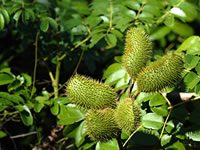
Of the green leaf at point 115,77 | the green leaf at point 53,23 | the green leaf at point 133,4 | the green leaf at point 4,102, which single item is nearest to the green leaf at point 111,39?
the green leaf at point 115,77

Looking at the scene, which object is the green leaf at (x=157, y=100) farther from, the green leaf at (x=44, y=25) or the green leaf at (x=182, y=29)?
the green leaf at (x=182, y=29)

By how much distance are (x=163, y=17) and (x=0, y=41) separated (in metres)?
1.97

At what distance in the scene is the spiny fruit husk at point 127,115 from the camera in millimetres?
2090

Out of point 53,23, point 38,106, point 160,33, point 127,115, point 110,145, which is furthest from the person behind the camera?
point 160,33

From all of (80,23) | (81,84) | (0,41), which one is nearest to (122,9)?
(80,23)

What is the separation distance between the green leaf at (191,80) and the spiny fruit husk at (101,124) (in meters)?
0.56

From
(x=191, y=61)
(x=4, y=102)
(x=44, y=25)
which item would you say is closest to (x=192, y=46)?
(x=191, y=61)

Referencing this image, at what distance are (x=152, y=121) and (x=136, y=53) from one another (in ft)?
1.59

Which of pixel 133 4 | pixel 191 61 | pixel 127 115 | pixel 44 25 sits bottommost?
pixel 127 115

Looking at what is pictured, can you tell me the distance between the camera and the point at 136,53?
235cm

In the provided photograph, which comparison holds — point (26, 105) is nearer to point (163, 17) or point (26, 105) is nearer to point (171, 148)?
point (171, 148)

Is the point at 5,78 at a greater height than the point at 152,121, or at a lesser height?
greater

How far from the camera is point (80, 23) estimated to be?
10.7ft

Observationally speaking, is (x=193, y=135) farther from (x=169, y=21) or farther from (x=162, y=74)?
(x=169, y=21)
